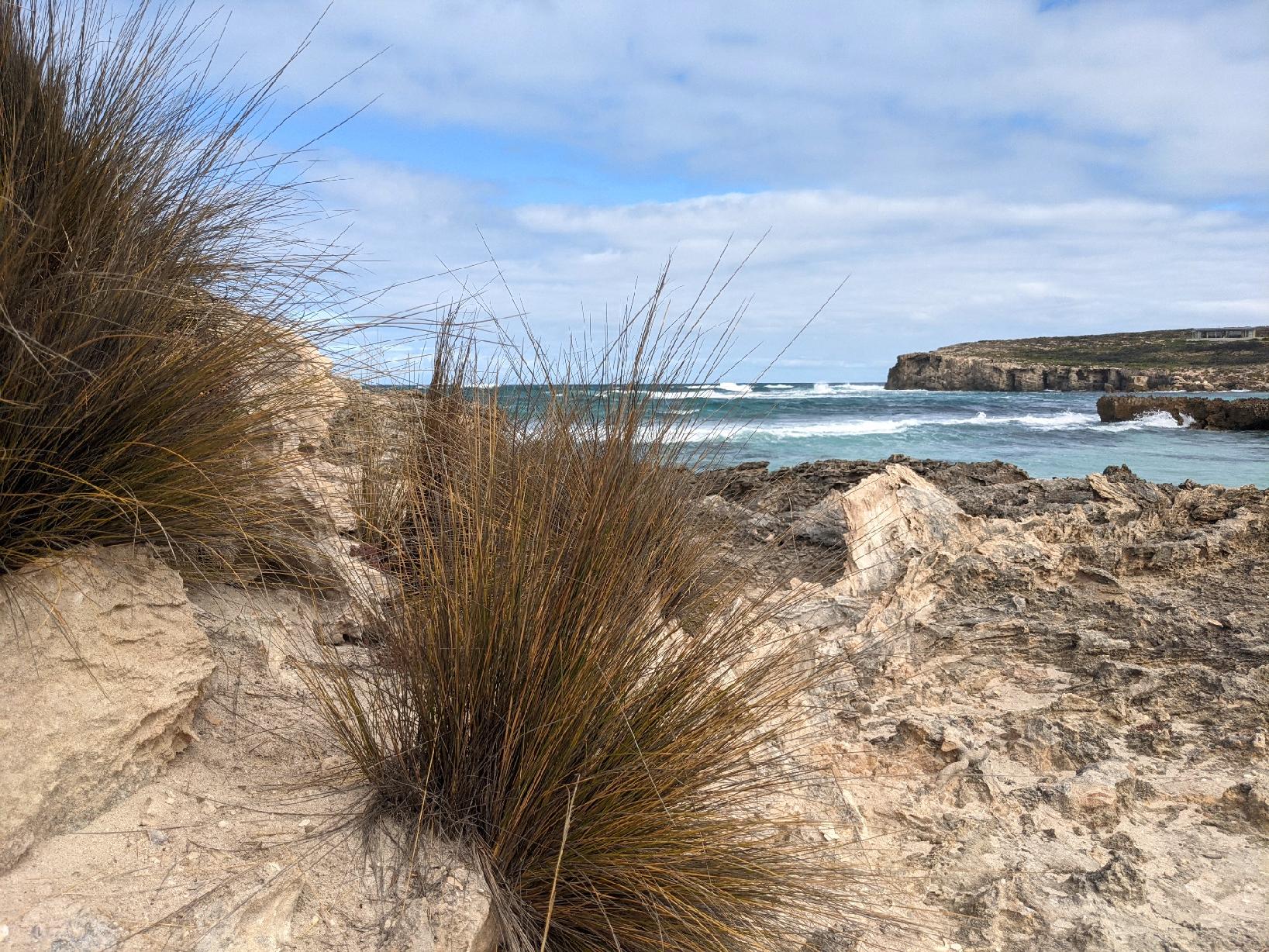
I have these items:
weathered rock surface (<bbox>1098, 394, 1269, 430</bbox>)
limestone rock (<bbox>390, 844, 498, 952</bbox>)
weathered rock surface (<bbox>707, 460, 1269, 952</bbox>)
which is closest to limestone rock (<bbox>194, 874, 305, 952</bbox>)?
limestone rock (<bbox>390, 844, 498, 952</bbox>)

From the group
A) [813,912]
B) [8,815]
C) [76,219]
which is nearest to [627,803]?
[813,912]

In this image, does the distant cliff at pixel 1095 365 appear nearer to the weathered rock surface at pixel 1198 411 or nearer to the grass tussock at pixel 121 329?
the weathered rock surface at pixel 1198 411

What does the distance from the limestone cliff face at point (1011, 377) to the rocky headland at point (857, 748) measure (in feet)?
141

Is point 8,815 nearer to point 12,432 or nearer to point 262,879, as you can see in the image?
point 262,879

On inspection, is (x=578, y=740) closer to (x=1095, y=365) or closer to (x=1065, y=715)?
(x=1065, y=715)

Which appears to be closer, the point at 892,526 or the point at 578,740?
the point at 578,740

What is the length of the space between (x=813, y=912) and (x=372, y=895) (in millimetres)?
886

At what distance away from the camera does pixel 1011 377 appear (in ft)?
154

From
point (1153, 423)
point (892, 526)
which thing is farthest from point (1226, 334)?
point (892, 526)

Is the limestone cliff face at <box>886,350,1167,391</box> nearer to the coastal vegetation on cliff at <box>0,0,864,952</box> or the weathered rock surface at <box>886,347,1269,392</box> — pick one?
the weathered rock surface at <box>886,347,1269,392</box>

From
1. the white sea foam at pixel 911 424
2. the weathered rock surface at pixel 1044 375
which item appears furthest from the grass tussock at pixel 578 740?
the weathered rock surface at pixel 1044 375

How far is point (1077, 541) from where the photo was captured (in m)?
4.21

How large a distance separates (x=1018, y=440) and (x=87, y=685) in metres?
19.6

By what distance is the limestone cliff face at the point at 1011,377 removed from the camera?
4044 centimetres
